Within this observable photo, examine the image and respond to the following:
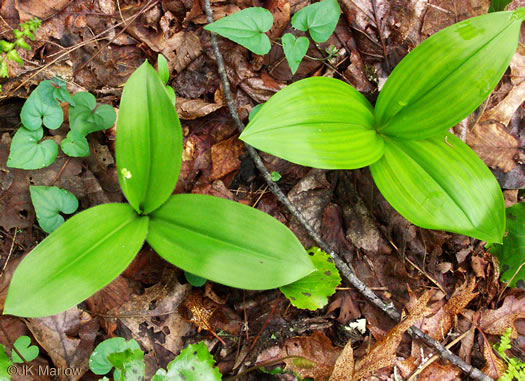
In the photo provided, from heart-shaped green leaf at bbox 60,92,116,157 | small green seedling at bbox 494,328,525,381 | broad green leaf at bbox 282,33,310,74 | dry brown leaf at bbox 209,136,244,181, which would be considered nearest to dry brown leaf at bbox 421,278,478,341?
small green seedling at bbox 494,328,525,381

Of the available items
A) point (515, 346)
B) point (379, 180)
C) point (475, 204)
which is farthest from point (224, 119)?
point (515, 346)

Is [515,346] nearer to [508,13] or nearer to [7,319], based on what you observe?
[508,13]

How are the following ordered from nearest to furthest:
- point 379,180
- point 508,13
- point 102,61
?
point 508,13, point 379,180, point 102,61

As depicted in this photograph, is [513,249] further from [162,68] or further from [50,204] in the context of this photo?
[50,204]

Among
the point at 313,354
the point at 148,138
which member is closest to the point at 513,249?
the point at 313,354

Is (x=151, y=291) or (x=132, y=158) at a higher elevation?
(x=132, y=158)

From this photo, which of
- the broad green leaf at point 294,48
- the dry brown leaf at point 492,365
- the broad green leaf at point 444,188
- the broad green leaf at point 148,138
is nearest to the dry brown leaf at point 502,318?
the dry brown leaf at point 492,365
